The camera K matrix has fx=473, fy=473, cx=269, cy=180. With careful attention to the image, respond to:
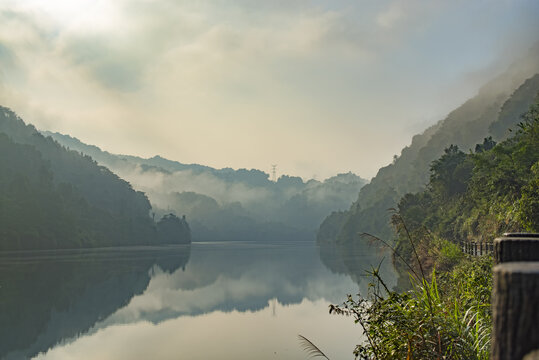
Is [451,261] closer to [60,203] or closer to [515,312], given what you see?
[515,312]

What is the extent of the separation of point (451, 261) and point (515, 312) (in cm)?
3106

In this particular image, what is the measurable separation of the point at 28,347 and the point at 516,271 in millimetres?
21110

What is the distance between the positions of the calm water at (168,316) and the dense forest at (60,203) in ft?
243

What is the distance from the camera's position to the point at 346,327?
2197cm

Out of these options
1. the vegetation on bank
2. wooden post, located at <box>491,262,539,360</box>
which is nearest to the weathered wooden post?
wooden post, located at <box>491,262,539,360</box>

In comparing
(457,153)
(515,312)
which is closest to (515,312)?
(515,312)

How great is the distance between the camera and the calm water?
61.2ft

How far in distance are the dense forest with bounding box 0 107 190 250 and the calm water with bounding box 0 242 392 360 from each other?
74129 mm

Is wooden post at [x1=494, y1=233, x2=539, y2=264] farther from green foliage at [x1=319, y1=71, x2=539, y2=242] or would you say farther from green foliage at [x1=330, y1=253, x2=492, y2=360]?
green foliage at [x1=319, y1=71, x2=539, y2=242]

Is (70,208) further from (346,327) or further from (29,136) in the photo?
(346,327)

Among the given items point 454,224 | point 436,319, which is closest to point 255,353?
point 436,319

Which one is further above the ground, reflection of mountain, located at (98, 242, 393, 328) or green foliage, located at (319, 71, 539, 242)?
green foliage, located at (319, 71, 539, 242)

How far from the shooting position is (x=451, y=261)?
3042 centimetres

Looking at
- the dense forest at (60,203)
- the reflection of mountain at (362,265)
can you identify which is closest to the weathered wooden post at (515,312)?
the reflection of mountain at (362,265)
